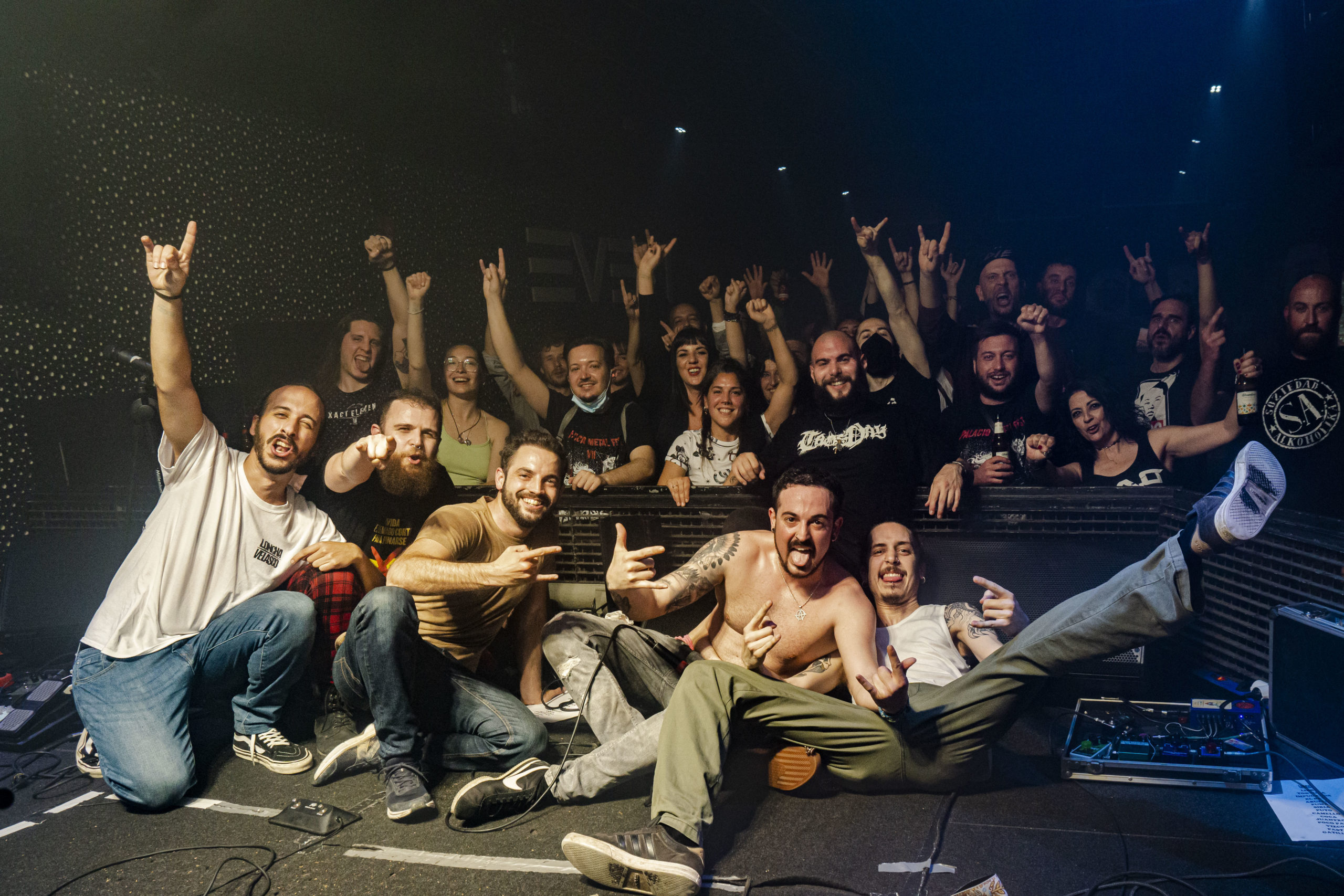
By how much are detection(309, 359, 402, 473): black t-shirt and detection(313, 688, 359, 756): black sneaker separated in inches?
40.6

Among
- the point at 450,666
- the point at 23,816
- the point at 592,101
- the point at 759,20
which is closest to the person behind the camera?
the point at 23,816

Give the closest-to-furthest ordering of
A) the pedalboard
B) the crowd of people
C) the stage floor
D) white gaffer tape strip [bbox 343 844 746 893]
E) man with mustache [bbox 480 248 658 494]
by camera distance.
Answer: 1. the stage floor
2. white gaffer tape strip [bbox 343 844 746 893]
3. the pedalboard
4. the crowd of people
5. man with mustache [bbox 480 248 658 494]

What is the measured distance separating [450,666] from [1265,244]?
3515 millimetres

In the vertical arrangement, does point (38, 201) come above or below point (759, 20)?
below

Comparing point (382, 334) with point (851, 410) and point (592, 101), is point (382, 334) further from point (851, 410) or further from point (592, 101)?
point (851, 410)

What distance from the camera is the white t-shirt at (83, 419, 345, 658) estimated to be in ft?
10.7

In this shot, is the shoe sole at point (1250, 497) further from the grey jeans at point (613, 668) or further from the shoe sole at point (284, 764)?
the shoe sole at point (284, 764)

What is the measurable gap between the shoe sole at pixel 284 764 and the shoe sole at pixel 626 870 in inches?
56.2

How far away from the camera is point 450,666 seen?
3262 mm

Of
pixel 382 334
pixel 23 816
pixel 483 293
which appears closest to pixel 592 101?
pixel 483 293

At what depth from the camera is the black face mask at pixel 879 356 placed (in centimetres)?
338

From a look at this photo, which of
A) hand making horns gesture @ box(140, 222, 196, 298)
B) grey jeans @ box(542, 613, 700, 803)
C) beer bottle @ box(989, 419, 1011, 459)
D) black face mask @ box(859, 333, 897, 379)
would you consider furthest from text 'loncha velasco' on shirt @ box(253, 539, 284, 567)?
beer bottle @ box(989, 419, 1011, 459)

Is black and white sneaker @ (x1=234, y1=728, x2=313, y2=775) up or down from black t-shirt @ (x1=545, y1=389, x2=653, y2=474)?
down

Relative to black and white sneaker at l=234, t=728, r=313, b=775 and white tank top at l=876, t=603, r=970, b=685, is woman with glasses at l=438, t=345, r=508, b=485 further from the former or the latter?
white tank top at l=876, t=603, r=970, b=685
